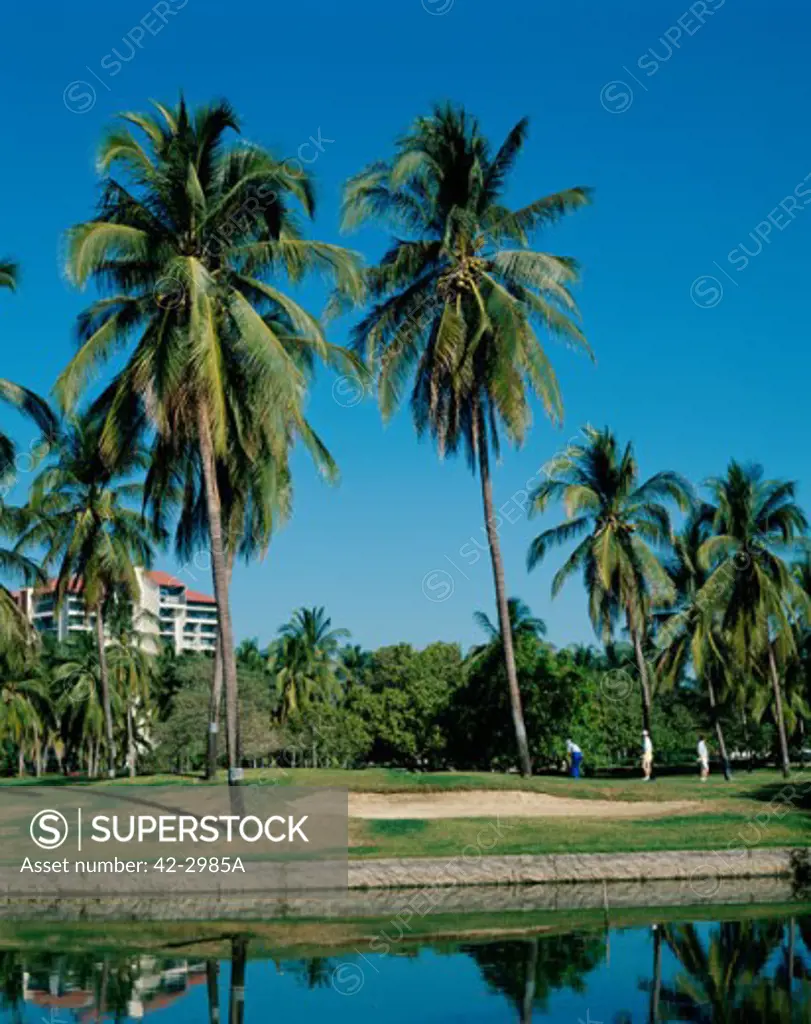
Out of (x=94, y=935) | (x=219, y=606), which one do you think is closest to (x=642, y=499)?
(x=219, y=606)

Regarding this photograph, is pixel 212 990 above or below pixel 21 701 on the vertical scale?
below

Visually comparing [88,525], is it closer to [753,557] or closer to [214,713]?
[214,713]

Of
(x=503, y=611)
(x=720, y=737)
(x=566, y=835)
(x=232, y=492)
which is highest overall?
(x=232, y=492)

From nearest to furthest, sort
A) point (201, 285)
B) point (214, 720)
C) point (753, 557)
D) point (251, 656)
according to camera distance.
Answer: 1. point (201, 285)
2. point (214, 720)
3. point (753, 557)
4. point (251, 656)

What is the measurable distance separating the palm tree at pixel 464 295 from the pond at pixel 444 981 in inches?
539

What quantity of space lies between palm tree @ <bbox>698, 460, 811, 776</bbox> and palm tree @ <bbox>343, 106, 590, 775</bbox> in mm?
9497

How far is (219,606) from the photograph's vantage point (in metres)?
23.2

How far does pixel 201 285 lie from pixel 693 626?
28.0 m

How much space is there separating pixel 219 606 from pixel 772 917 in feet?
37.7

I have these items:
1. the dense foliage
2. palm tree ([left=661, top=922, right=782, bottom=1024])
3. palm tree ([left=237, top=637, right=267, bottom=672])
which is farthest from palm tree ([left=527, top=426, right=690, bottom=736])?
palm tree ([left=237, top=637, right=267, bottom=672])

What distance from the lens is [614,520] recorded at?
136 feet

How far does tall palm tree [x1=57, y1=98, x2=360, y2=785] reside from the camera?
22.2m

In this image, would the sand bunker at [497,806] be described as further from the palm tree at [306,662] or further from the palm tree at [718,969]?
the palm tree at [306,662]

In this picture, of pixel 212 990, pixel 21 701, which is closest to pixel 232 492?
pixel 212 990
